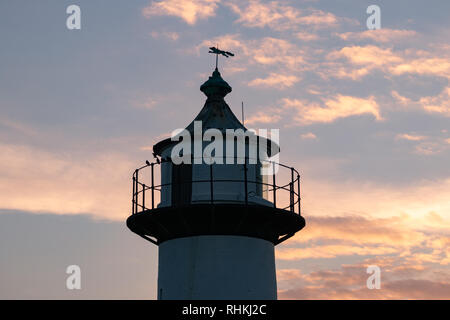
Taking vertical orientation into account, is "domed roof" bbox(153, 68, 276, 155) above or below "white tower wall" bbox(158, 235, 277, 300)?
above

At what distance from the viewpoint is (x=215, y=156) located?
24469 mm

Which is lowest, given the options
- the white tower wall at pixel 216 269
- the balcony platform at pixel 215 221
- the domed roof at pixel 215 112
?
the white tower wall at pixel 216 269

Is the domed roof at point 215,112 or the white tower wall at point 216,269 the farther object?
the domed roof at point 215,112

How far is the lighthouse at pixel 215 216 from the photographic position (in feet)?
79.4

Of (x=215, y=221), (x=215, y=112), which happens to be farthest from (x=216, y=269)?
(x=215, y=112)

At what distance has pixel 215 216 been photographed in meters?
24.2

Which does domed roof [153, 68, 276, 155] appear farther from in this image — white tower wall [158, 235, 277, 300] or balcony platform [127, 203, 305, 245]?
white tower wall [158, 235, 277, 300]

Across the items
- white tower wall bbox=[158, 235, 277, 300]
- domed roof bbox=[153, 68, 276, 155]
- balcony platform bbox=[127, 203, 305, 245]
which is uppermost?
domed roof bbox=[153, 68, 276, 155]

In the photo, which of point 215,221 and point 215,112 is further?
point 215,112

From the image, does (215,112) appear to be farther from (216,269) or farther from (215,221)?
(216,269)

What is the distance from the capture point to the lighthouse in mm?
24188

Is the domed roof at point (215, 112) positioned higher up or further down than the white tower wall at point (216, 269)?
higher up

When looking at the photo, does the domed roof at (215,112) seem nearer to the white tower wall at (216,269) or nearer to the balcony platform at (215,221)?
the balcony platform at (215,221)
